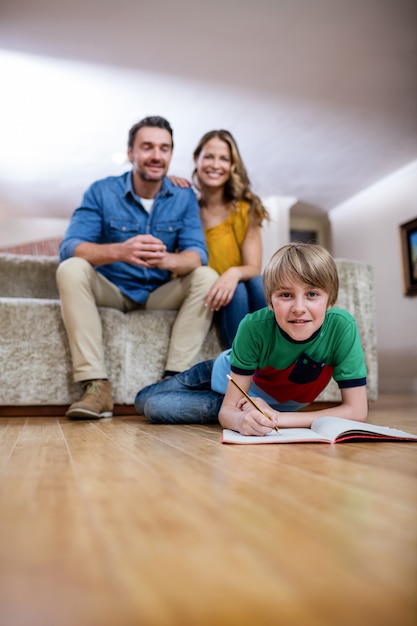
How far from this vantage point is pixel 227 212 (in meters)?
2.24

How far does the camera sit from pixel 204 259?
2.02m

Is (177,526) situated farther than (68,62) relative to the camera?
No

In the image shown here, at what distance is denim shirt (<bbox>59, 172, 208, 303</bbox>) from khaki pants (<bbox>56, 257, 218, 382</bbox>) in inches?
2.4

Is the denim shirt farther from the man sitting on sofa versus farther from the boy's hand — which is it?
the boy's hand

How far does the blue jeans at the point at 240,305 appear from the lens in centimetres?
191

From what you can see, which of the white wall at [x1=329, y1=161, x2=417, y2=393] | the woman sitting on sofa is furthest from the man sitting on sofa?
the white wall at [x1=329, y1=161, x2=417, y2=393]

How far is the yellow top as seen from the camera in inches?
84.7

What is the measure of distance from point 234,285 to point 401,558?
5.00 feet

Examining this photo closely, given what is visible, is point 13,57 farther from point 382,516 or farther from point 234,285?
point 382,516

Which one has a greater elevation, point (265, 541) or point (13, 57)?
point (13, 57)

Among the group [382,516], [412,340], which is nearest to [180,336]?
[382,516]

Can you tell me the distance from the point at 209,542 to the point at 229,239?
1832mm

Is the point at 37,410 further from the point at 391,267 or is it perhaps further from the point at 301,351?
the point at 391,267

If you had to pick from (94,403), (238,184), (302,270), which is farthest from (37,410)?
(302,270)
